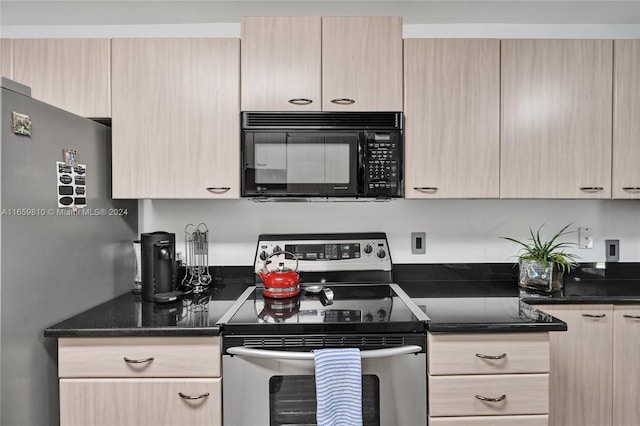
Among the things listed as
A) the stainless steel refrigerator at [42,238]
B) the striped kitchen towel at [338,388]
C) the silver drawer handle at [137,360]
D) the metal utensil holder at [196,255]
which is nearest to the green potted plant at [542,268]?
the striped kitchen towel at [338,388]

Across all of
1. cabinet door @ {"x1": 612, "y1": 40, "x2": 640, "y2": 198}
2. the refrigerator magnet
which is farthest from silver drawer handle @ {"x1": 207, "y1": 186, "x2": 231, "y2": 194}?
cabinet door @ {"x1": 612, "y1": 40, "x2": 640, "y2": 198}

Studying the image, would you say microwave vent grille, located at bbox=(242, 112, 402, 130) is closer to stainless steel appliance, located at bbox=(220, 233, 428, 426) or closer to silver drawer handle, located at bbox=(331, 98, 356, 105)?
silver drawer handle, located at bbox=(331, 98, 356, 105)

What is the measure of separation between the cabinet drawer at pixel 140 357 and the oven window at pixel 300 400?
0.24 metres

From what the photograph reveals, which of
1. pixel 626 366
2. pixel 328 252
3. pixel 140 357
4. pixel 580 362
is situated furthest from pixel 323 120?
pixel 626 366

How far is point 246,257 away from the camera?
2266 millimetres

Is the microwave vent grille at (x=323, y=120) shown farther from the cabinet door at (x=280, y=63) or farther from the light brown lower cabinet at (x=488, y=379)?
the light brown lower cabinet at (x=488, y=379)

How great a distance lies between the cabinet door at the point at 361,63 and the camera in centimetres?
188

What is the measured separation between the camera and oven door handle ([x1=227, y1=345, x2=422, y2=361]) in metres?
1.46

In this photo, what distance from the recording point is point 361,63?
189cm

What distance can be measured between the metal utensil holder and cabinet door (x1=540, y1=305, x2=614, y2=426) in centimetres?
169

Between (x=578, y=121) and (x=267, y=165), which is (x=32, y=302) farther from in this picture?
(x=578, y=121)

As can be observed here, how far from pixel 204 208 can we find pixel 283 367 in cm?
109

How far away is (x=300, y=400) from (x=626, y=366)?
1516mm

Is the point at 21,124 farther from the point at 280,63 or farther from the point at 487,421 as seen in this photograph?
the point at 487,421
